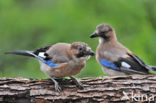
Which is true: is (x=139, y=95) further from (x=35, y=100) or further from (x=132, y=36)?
(x=132, y=36)

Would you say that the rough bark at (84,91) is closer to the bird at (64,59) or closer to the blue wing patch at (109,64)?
the bird at (64,59)

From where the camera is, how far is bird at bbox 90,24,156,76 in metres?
6.79

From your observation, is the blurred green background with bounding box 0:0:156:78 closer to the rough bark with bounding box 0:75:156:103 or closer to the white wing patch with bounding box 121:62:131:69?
the white wing patch with bounding box 121:62:131:69

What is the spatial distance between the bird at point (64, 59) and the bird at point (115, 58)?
51.7 inches

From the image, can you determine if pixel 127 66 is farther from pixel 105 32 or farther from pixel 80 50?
pixel 80 50

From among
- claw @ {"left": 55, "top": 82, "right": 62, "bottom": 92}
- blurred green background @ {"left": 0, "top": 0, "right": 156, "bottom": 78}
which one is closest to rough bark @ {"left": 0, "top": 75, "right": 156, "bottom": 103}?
claw @ {"left": 55, "top": 82, "right": 62, "bottom": 92}

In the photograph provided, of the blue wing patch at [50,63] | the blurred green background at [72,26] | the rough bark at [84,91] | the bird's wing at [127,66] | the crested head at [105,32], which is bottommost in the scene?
the rough bark at [84,91]

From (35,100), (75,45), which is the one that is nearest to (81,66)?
(75,45)

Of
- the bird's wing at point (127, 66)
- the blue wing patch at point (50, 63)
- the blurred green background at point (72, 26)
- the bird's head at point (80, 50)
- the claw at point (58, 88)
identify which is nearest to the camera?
the claw at point (58, 88)

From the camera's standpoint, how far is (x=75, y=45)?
577 centimetres

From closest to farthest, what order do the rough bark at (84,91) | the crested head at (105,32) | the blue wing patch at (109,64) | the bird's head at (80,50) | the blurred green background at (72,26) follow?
the rough bark at (84,91) → the bird's head at (80,50) → the blue wing patch at (109,64) → the crested head at (105,32) → the blurred green background at (72,26)

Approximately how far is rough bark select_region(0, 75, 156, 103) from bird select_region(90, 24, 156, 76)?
1102 millimetres

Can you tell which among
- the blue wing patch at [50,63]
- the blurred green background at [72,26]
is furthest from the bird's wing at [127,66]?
the blue wing patch at [50,63]

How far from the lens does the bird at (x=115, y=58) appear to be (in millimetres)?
6789
